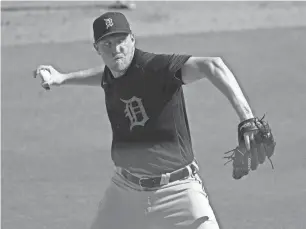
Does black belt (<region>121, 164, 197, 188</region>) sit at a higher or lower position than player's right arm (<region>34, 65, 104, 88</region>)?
lower

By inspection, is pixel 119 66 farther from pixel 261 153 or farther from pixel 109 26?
pixel 261 153

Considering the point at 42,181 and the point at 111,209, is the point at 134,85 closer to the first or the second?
the point at 111,209

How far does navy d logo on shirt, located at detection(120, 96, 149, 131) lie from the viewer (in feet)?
17.3

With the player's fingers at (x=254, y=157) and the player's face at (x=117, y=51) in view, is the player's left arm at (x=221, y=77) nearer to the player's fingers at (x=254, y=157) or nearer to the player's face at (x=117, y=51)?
the player's fingers at (x=254, y=157)

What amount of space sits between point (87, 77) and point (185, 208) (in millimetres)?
1242

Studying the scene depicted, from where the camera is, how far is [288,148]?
10344 millimetres

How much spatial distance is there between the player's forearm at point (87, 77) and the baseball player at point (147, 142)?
42 cm

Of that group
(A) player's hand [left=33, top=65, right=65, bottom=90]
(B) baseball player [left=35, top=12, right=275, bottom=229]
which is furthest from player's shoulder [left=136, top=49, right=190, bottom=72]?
(A) player's hand [left=33, top=65, right=65, bottom=90]

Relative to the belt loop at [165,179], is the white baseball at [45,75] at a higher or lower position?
higher

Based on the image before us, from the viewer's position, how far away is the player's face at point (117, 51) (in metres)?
5.23

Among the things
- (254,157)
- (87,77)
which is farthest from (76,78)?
(254,157)

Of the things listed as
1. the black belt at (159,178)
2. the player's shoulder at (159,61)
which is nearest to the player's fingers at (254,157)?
the black belt at (159,178)

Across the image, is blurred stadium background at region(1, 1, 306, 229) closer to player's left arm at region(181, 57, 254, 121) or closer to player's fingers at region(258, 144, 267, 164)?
player's fingers at region(258, 144, 267, 164)

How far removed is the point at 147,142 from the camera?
5.36 m
